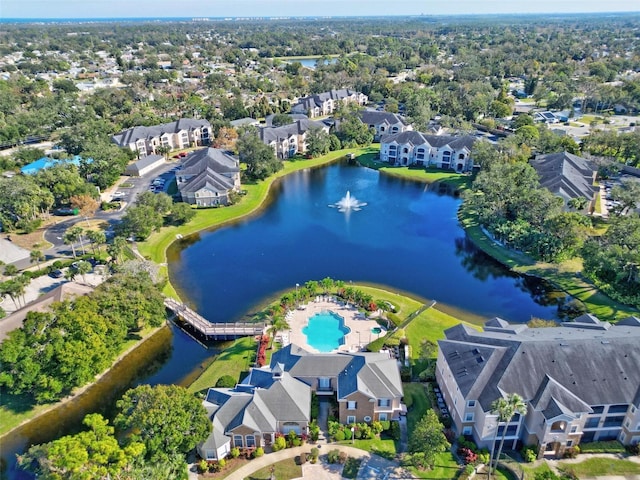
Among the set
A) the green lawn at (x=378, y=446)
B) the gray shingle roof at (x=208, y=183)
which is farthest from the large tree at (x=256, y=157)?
the green lawn at (x=378, y=446)

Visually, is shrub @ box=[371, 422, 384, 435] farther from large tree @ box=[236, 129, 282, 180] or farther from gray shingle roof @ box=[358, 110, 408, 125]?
gray shingle roof @ box=[358, 110, 408, 125]

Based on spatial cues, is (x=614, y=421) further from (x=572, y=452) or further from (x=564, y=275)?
(x=564, y=275)

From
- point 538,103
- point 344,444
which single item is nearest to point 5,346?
point 344,444

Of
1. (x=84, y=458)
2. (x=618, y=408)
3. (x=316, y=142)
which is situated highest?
(x=316, y=142)

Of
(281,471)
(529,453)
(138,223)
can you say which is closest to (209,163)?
(138,223)

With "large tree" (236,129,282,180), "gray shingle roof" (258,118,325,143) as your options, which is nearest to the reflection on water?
"large tree" (236,129,282,180)

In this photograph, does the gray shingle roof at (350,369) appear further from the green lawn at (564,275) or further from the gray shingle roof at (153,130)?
the gray shingle roof at (153,130)

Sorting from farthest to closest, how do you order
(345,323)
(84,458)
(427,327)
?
1. (345,323)
2. (427,327)
3. (84,458)
